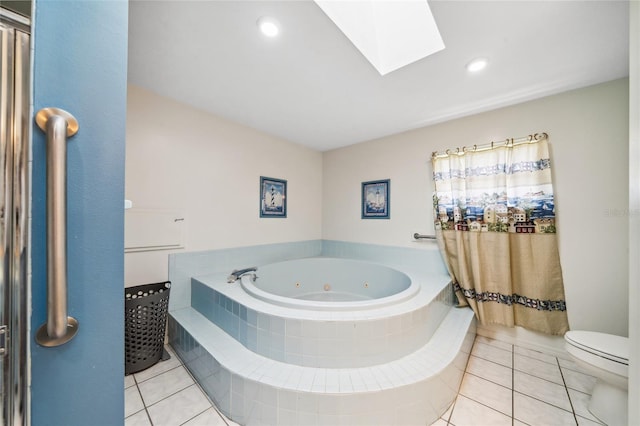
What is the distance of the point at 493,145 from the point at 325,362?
2.20m

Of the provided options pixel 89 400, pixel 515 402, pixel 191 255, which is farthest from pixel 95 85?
pixel 515 402

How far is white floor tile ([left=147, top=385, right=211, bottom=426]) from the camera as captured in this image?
122 cm

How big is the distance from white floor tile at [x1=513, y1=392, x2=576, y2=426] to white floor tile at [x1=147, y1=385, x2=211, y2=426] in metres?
1.81

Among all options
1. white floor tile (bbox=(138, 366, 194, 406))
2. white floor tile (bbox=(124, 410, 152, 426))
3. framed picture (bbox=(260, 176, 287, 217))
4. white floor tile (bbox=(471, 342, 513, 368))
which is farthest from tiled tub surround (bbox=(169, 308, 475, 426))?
framed picture (bbox=(260, 176, 287, 217))

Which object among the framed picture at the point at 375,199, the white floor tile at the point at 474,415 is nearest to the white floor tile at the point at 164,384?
→ the white floor tile at the point at 474,415

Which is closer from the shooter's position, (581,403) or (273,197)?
(581,403)

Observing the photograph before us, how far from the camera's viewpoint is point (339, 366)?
127 cm

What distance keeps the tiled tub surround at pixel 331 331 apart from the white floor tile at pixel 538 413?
22.4 inches

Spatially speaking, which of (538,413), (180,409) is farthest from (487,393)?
(180,409)

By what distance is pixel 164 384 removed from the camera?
1.47 meters

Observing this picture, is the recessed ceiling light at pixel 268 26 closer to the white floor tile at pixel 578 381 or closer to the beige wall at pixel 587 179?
the beige wall at pixel 587 179

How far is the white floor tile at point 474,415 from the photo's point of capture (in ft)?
4.06

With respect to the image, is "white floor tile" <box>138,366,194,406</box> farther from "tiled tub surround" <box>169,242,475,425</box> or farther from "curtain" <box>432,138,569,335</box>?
"curtain" <box>432,138,569,335</box>

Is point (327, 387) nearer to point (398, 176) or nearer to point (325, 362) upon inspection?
point (325, 362)
